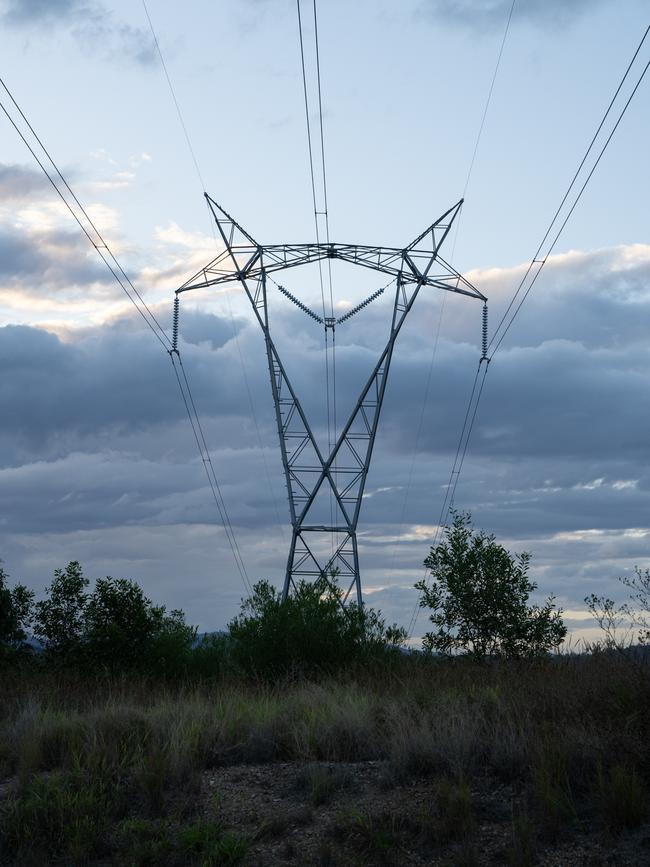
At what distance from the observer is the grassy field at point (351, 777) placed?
1433 cm

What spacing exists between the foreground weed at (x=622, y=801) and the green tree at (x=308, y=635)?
55.4ft

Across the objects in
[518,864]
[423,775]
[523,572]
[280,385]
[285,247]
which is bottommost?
[518,864]

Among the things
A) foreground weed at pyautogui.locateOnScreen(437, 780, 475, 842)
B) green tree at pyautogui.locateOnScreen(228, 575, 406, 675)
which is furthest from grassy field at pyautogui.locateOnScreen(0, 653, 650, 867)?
green tree at pyautogui.locateOnScreen(228, 575, 406, 675)

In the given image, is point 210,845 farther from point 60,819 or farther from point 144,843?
point 60,819

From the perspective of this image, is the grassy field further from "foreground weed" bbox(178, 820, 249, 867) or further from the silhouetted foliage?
the silhouetted foliage

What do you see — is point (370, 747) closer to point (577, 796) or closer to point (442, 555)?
point (577, 796)

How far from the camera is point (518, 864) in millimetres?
13430

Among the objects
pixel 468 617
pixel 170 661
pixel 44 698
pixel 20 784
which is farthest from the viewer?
pixel 170 661

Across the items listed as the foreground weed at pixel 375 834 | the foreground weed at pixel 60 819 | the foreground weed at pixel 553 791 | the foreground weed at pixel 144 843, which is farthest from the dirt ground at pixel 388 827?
the foreground weed at pixel 60 819

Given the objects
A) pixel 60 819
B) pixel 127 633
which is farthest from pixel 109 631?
pixel 60 819

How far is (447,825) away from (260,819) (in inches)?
116

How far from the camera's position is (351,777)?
54.5 feet

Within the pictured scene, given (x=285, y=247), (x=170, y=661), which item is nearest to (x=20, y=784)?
(x=170, y=661)

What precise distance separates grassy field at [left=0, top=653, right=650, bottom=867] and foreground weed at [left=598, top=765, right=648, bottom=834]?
0.08 feet
